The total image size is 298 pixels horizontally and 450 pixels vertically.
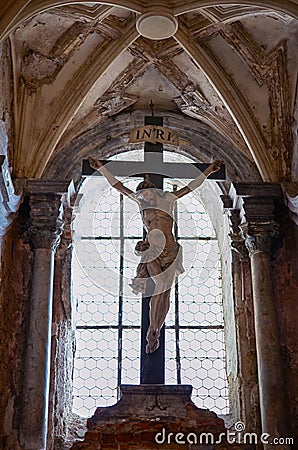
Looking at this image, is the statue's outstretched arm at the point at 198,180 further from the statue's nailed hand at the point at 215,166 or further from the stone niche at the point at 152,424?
the stone niche at the point at 152,424

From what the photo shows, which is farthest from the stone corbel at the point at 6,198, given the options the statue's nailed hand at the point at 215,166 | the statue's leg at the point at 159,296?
the statue's nailed hand at the point at 215,166

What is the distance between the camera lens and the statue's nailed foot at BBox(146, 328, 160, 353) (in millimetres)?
7516

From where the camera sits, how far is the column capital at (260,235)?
8.29 meters

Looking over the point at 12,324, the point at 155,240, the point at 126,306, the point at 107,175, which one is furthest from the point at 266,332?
the point at 12,324

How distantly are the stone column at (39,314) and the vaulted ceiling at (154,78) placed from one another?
43 centimetres

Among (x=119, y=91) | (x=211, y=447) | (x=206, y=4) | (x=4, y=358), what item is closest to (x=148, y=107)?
(x=119, y=91)

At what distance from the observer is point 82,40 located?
833cm

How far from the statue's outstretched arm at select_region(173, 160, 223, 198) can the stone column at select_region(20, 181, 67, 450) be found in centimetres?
131

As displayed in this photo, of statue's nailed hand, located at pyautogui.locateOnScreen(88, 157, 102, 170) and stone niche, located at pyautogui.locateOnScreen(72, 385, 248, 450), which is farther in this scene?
statue's nailed hand, located at pyautogui.locateOnScreen(88, 157, 102, 170)

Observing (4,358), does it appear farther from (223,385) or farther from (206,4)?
(206,4)

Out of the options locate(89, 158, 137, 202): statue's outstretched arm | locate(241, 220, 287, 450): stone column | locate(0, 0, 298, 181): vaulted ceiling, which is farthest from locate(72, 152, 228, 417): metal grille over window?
locate(89, 158, 137, 202): statue's outstretched arm

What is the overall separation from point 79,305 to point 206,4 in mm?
3764

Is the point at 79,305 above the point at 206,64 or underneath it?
underneath

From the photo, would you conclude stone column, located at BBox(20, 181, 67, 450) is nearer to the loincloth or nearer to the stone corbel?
the stone corbel
